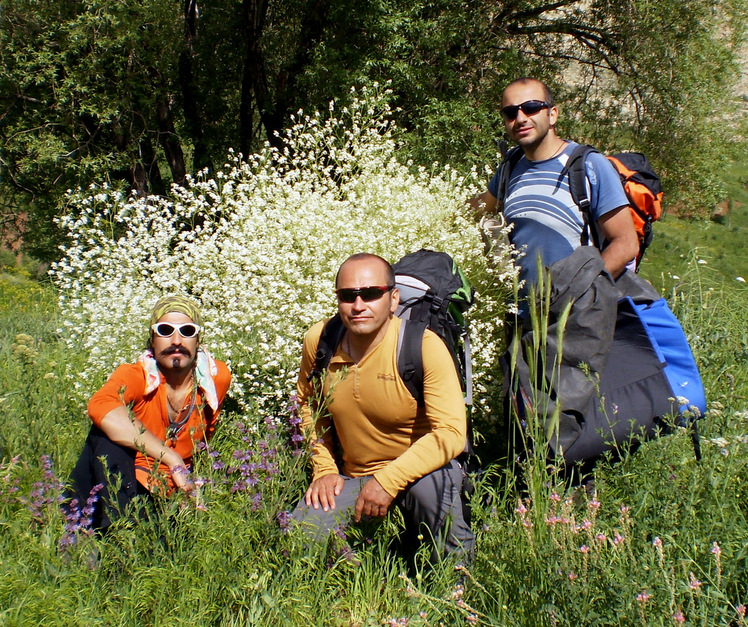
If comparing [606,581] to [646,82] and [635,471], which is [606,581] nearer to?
[635,471]

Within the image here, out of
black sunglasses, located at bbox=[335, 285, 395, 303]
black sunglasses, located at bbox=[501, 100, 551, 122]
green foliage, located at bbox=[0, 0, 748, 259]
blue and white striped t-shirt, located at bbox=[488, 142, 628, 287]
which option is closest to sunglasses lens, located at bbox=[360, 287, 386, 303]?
black sunglasses, located at bbox=[335, 285, 395, 303]

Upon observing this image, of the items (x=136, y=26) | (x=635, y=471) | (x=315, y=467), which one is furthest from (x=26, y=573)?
(x=136, y=26)

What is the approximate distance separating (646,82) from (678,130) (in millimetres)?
880

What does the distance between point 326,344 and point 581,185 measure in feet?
4.38

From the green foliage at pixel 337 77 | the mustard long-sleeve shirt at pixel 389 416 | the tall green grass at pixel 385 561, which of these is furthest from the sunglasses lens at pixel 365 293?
the green foliage at pixel 337 77

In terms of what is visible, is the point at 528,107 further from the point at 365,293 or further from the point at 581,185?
the point at 365,293

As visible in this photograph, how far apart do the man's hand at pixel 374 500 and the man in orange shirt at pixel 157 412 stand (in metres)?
0.66

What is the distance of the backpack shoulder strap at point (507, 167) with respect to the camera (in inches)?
134

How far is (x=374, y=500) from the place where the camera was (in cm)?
246

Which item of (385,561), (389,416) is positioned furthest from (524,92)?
(385,561)

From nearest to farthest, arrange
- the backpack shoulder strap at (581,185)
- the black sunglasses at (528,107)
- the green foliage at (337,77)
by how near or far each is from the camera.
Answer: the backpack shoulder strap at (581,185)
the black sunglasses at (528,107)
the green foliage at (337,77)

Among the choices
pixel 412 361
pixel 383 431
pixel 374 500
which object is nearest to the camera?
pixel 374 500

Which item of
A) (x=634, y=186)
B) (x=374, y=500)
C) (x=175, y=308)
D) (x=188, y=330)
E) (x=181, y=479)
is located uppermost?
(x=634, y=186)

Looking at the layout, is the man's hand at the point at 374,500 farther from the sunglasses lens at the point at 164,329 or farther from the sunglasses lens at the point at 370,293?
the sunglasses lens at the point at 164,329
